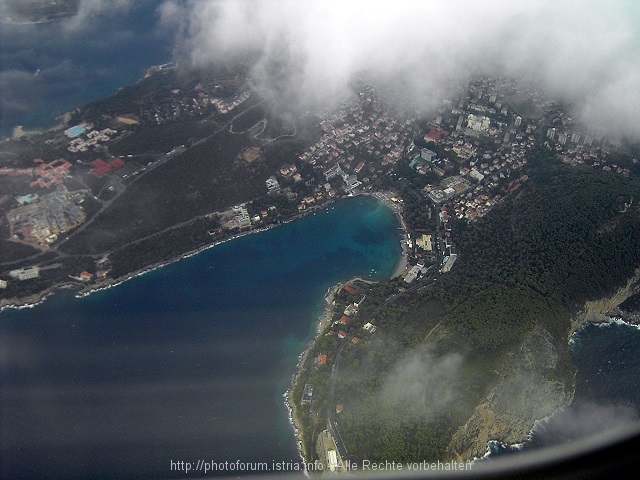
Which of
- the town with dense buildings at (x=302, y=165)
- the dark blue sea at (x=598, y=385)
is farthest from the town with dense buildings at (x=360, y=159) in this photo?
the dark blue sea at (x=598, y=385)

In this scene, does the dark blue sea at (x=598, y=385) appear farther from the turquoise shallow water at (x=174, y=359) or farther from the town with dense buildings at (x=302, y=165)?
the turquoise shallow water at (x=174, y=359)

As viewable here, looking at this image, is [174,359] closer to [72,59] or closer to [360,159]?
[360,159]

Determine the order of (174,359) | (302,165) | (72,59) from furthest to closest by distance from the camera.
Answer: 1. (72,59)
2. (302,165)
3. (174,359)

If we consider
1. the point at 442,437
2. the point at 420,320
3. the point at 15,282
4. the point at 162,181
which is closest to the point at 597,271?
the point at 420,320

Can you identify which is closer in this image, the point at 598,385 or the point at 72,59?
the point at 598,385

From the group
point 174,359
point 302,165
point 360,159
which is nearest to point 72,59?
point 302,165

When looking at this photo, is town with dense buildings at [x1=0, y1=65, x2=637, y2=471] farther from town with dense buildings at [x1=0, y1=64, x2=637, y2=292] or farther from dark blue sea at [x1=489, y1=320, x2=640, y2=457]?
dark blue sea at [x1=489, y1=320, x2=640, y2=457]
